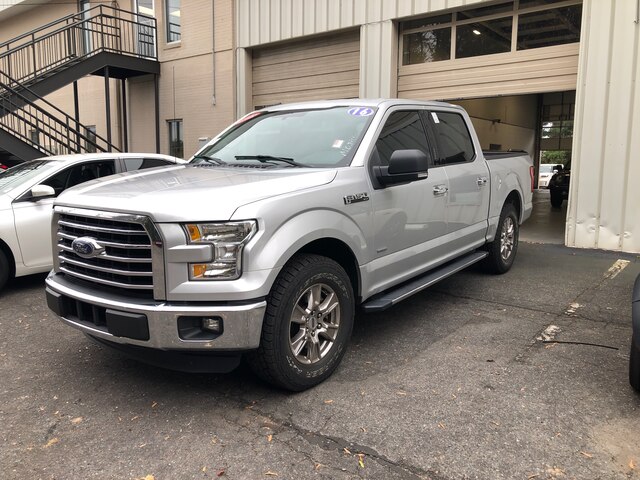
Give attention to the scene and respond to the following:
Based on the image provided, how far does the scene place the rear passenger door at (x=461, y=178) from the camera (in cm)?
506

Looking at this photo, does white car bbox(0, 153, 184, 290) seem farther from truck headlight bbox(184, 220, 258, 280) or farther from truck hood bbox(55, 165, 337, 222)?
truck headlight bbox(184, 220, 258, 280)

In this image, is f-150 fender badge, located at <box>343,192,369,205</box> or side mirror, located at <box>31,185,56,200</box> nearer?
f-150 fender badge, located at <box>343,192,369,205</box>

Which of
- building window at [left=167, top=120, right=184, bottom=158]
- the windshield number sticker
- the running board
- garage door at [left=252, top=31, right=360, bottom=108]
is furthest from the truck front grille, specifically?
building window at [left=167, top=120, right=184, bottom=158]

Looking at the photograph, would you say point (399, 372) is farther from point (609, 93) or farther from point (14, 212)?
point (609, 93)

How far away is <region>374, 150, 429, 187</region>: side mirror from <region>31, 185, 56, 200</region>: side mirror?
12.9 ft

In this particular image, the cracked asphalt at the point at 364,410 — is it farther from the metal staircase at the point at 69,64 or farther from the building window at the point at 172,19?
the building window at the point at 172,19

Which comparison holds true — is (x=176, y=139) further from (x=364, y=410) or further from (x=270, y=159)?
(x=364, y=410)

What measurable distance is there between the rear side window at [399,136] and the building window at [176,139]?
10.6 m

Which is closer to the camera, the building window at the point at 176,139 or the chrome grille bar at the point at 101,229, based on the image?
the chrome grille bar at the point at 101,229

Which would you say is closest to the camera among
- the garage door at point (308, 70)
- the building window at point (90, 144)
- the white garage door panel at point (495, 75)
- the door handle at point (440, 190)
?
the door handle at point (440, 190)

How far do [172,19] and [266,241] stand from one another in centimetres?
1289

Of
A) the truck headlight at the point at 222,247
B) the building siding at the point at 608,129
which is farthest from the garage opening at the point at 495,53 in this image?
the truck headlight at the point at 222,247

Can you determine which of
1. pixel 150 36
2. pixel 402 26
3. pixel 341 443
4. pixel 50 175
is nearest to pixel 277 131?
pixel 341 443

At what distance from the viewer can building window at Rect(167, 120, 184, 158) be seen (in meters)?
14.3
